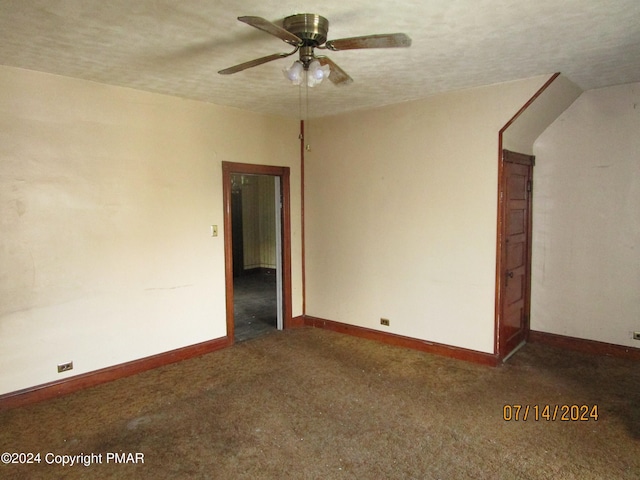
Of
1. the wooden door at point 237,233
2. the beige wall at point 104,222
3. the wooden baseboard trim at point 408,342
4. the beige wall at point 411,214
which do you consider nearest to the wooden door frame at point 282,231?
the beige wall at point 104,222

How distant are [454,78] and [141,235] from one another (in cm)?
307

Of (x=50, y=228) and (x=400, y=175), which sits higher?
(x=400, y=175)

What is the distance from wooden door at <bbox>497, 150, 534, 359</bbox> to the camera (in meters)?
3.76

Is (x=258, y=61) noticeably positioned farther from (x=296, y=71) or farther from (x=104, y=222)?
(x=104, y=222)

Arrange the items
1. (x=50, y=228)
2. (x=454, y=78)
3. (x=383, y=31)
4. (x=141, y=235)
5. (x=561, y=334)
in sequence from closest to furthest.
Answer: (x=383, y=31)
(x=50, y=228)
(x=454, y=78)
(x=141, y=235)
(x=561, y=334)

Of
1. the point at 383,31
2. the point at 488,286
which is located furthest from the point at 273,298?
the point at 383,31

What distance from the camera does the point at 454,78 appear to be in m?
3.45

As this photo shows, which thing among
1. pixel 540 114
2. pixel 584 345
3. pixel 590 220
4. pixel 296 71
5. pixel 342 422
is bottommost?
pixel 342 422

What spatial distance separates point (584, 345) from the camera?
411 centimetres

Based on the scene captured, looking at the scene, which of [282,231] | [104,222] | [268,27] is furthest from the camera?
[282,231]

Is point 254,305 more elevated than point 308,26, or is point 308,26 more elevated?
point 308,26

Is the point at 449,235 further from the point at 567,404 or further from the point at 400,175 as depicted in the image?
the point at 567,404

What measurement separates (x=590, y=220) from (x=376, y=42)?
3.22 meters

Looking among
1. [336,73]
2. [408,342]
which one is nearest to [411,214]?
[408,342]
